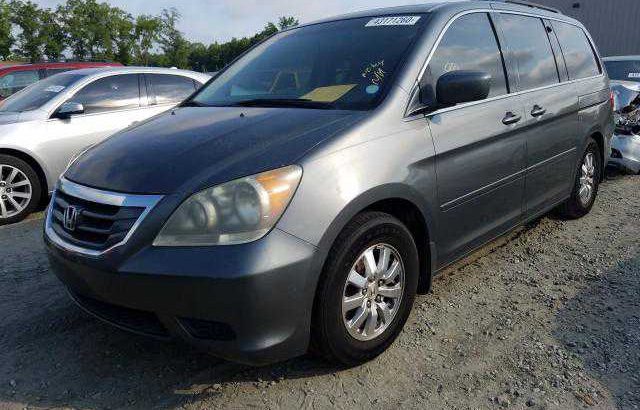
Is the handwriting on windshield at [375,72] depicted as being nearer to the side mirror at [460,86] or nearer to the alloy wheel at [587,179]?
the side mirror at [460,86]

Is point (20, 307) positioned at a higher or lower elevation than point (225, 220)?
lower

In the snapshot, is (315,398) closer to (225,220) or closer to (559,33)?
(225,220)

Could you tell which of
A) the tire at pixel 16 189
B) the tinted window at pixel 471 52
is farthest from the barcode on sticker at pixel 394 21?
the tire at pixel 16 189

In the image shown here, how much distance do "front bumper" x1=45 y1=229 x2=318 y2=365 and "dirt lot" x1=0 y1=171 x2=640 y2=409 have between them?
0.35 meters

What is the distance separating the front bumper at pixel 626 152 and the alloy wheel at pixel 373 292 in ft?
17.1

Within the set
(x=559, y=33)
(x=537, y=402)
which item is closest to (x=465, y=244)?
(x=537, y=402)

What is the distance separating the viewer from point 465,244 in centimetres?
309

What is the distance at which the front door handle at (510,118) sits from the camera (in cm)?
326

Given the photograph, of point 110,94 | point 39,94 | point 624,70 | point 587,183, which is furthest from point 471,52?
point 624,70

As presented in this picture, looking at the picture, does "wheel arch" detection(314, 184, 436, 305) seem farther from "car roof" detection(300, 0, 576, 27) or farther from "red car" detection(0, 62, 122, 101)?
"red car" detection(0, 62, 122, 101)

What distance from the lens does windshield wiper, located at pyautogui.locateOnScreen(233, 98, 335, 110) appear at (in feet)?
9.05

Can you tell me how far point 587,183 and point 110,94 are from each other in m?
5.14

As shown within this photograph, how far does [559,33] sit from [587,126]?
809 millimetres

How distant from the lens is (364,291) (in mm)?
2457
